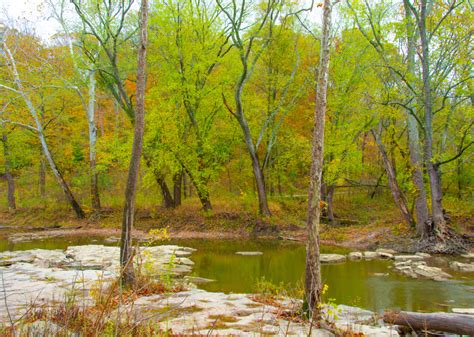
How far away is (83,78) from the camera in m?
23.3

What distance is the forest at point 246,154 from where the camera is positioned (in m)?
10.6

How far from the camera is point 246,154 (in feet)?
88.5

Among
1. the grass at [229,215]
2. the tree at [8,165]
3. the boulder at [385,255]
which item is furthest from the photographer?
the tree at [8,165]

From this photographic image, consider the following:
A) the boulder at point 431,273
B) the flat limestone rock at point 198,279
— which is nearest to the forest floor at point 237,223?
the boulder at point 431,273

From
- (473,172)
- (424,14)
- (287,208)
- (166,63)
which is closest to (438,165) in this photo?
(424,14)

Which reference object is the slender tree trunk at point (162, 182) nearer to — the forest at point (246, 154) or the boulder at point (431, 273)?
the forest at point (246, 154)

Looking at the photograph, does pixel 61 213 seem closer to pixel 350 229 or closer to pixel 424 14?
pixel 350 229

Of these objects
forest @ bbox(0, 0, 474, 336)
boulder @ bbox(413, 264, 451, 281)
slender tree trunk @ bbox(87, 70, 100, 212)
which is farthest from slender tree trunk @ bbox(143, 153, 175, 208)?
boulder @ bbox(413, 264, 451, 281)

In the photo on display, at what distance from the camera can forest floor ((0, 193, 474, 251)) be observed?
59.0 ft

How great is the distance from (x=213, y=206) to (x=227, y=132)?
4.32 m

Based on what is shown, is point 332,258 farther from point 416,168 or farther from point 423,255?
point 416,168

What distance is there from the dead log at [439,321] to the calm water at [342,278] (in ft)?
5.42

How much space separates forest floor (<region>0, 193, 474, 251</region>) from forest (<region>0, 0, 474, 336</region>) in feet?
0.39

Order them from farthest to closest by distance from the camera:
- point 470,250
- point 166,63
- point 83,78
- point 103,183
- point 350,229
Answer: point 103,183, point 83,78, point 166,63, point 350,229, point 470,250
